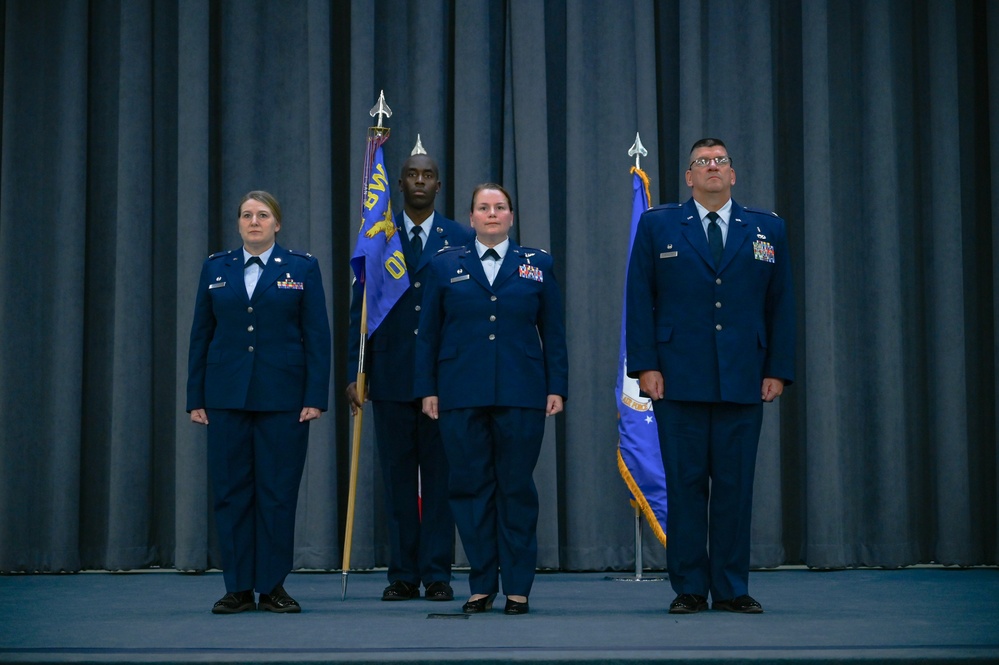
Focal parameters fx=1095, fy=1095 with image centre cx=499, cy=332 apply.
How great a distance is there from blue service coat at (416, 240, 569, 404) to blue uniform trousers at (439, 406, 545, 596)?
0.08 m

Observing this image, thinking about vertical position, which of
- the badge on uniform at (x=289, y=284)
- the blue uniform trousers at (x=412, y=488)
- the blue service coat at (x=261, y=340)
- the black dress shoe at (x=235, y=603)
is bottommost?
the black dress shoe at (x=235, y=603)

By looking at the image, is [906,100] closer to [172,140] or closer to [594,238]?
[594,238]

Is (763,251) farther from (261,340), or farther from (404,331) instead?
(261,340)

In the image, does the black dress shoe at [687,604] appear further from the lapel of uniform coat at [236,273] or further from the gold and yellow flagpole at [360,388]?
the lapel of uniform coat at [236,273]

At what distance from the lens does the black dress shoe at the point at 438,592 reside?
4.18 metres

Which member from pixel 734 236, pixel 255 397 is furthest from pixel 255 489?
pixel 734 236

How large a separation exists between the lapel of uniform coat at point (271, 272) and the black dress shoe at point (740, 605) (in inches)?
75.5

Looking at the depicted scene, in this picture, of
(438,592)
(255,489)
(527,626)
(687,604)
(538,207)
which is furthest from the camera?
(538,207)

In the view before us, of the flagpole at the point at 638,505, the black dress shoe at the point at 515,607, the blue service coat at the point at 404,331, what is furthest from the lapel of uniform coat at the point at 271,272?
the flagpole at the point at 638,505

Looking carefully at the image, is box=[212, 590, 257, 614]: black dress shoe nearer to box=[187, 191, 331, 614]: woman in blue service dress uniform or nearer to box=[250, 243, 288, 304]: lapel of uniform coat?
box=[187, 191, 331, 614]: woman in blue service dress uniform

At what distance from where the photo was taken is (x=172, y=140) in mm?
5996

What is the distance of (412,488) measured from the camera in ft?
14.3

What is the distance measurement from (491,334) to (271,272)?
882 mm

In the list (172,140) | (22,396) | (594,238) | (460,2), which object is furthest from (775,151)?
(22,396)
